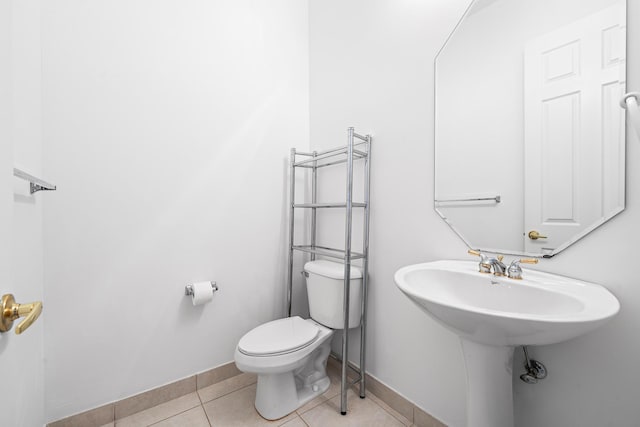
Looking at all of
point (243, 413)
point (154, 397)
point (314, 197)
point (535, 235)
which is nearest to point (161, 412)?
point (154, 397)

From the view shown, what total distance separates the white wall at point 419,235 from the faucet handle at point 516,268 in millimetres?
55

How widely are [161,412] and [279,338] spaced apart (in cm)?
69

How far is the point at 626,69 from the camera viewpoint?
29.3 inches

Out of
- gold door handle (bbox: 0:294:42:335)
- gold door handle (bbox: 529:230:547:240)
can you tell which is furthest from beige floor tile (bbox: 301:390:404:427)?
gold door handle (bbox: 0:294:42:335)

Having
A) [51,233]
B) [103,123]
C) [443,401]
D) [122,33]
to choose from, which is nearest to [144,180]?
[103,123]

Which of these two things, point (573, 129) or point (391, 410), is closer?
point (573, 129)

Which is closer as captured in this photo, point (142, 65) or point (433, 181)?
point (433, 181)

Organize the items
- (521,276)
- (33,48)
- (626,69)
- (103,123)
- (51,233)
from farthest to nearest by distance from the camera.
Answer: (103,123)
(51,233)
(33,48)
(521,276)
(626,69)

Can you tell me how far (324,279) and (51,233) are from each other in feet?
4.08

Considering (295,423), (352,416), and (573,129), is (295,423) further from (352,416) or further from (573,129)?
(573,129)

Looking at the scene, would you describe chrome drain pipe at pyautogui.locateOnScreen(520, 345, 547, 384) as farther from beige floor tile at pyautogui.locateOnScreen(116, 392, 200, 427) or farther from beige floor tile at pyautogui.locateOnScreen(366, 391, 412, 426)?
beige floor tile at pyautogui.locateOnScreen(116, 392, 200, 427)

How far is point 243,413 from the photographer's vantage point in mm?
1312

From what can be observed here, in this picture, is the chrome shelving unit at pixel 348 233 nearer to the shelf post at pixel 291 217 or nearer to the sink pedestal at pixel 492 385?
the shelf post at pixel 291 217

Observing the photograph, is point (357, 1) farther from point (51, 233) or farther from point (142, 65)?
point (51, 233)
